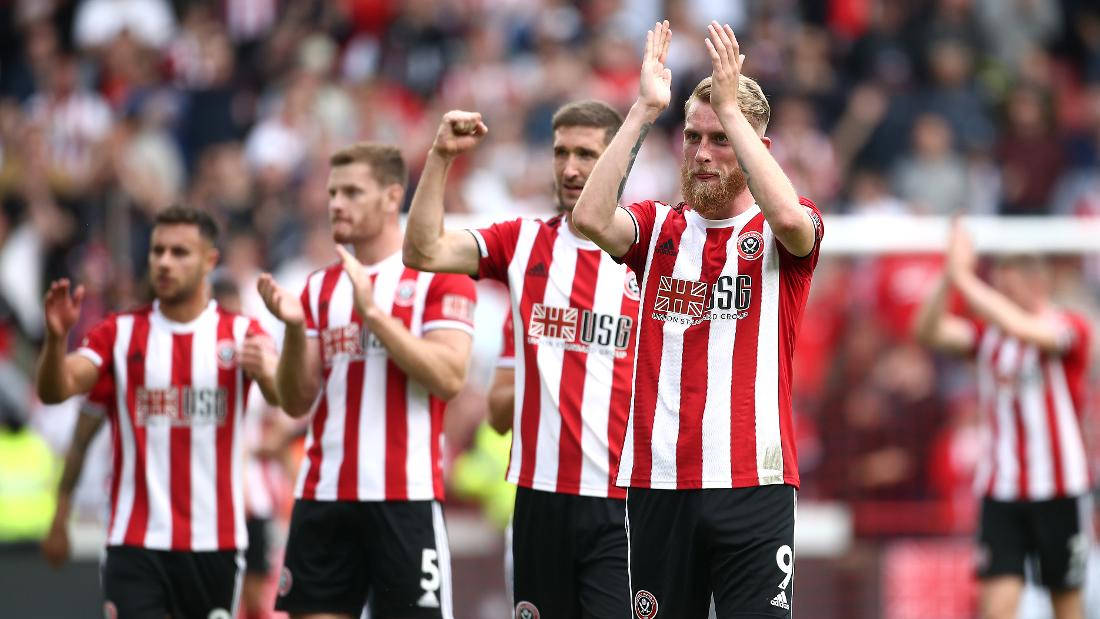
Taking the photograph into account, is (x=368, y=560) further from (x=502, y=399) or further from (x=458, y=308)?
(x=458, y=308)

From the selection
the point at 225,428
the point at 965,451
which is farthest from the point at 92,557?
the point at 965,451

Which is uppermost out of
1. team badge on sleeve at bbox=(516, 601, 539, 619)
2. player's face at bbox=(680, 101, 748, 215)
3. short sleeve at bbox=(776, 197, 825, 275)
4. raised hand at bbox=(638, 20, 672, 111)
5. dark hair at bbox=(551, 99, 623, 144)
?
dark hair at bbox=(551, 99, 623, 144)

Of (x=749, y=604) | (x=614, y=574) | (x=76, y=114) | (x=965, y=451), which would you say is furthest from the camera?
(x=76, y=114)

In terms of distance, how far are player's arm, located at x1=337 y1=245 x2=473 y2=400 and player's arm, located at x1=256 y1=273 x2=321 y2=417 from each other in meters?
0.28

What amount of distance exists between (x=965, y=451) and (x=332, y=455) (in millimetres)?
6448

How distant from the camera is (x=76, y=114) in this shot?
1423cm

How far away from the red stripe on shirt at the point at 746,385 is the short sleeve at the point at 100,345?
10.9 ft

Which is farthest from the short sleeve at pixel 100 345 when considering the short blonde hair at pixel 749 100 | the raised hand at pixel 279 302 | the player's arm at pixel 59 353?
the short blonde hair at pixel 749 100

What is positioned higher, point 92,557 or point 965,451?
point 965,451

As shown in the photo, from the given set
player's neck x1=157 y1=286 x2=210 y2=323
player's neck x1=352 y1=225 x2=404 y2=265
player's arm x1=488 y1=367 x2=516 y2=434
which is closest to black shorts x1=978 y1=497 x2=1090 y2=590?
player's arm x1=488 y1=367 x2=516 y2=434

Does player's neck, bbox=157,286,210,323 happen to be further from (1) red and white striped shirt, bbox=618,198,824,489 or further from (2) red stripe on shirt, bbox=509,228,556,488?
(1) red and white striped shirt, bbox=618,198,824,489

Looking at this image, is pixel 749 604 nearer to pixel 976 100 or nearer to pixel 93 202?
pixel 93 202

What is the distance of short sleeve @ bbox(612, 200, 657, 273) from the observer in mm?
5910

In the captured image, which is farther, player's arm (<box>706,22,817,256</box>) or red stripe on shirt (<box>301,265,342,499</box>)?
red stripe on shirt (<box>301,265,342,499</box>)
